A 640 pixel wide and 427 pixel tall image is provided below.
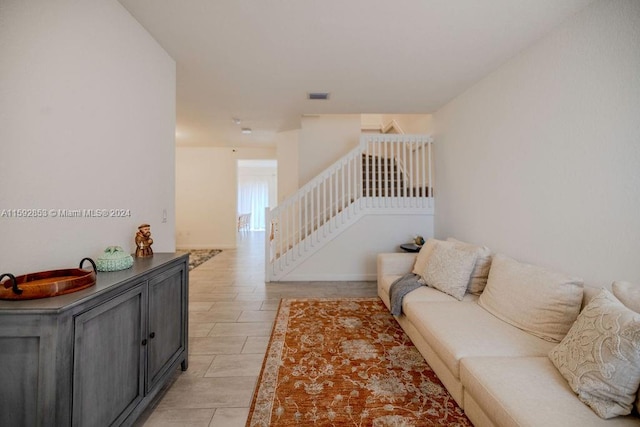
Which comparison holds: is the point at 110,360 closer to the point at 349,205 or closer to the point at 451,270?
the point at 451,270

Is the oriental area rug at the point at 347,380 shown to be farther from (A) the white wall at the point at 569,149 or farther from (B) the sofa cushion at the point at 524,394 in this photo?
(A) the white wall at the point at 569,149

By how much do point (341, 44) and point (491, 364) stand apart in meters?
2.58

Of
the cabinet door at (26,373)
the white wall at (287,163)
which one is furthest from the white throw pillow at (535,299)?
the white wall at (287,163)

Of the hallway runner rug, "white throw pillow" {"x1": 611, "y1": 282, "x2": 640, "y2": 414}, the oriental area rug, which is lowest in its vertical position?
the oriental area rug

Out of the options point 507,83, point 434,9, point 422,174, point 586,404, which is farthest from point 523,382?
point 422,174

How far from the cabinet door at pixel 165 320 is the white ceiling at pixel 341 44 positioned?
1915mm

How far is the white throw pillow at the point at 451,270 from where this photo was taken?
238 centimetres

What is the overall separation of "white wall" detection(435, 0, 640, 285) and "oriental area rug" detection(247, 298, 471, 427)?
1.40 metres

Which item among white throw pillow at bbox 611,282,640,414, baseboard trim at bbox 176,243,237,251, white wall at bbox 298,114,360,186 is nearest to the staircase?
white wall at bbox 298,114,360,186

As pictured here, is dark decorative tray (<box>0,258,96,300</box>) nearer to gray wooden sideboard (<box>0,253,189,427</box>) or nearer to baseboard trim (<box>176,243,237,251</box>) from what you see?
gray wooden sideboard (<box>0,253,189,427</box>)

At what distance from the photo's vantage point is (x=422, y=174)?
4.41 meters

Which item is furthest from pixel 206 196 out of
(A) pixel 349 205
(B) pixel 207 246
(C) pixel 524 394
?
(C) pixel 524 394

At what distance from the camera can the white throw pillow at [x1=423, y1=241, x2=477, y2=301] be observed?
2383 millimetres

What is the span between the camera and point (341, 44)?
2318 mm
